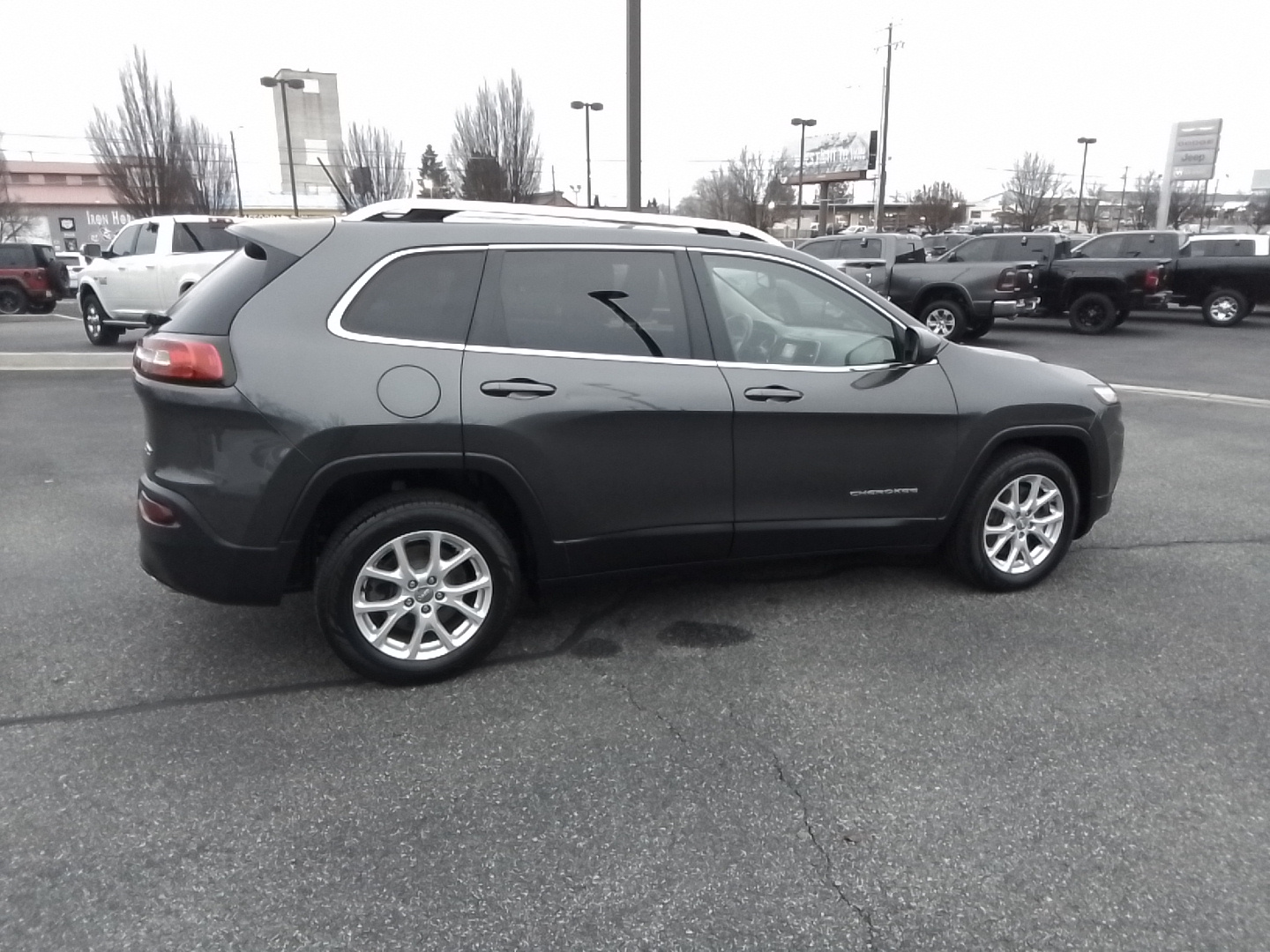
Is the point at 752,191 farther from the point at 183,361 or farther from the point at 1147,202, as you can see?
the point at 183,361

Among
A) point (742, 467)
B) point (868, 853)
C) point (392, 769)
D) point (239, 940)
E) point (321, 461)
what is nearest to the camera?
point (239, 940)

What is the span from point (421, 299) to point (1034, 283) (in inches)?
597

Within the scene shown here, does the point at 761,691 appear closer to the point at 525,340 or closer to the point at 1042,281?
the point at 525,340

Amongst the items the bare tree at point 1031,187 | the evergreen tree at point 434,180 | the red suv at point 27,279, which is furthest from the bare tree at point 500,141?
the bare tree at point 1031,187

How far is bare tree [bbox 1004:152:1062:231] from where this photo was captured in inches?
2474

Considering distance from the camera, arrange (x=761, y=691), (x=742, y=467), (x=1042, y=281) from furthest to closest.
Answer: (x=1042, y=281)
(x=742, y=467)
(x=761, y=691)

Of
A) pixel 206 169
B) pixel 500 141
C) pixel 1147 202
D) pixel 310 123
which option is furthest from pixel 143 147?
pixel 1147 202

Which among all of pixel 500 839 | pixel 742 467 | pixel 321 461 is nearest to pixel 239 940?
pixel 500 839

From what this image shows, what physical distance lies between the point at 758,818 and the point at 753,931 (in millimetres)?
477

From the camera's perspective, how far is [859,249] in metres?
17.7

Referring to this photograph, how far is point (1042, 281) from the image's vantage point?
60.5 feet

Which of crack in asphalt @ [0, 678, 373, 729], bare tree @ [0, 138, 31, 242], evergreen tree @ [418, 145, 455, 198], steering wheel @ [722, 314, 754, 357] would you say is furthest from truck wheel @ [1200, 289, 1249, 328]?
bare tree @ [0, 138, 31, 242]

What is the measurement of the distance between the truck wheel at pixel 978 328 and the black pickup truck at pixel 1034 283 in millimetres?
19

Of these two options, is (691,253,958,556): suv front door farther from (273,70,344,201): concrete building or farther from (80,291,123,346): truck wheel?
(273,70,344,201): concrete building
